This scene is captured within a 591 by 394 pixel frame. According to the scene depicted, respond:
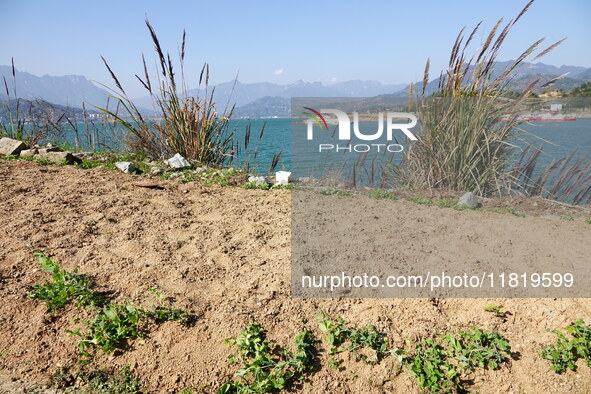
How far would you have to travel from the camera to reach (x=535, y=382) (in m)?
1.78

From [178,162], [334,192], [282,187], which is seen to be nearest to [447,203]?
[334,192]

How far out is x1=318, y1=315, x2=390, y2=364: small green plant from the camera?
6.33 feet

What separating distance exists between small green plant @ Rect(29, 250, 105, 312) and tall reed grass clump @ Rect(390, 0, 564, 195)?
3297 mm

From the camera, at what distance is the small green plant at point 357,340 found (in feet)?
6.33

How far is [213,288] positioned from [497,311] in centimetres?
155

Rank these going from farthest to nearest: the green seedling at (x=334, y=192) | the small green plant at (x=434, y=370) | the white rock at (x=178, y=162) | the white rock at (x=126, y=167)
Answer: the white rock at (x=178, y=162)
the white rock at (x=126, y=167)
the green seedling at (x=334, y=192)
the small green plant at (x=434, y=370)

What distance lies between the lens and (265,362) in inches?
73.0

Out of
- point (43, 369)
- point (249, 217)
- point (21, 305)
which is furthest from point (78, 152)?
point (43, 369)

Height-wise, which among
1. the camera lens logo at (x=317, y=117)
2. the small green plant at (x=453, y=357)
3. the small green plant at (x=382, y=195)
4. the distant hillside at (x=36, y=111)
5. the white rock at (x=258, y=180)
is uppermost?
the distant hillside at (x=36, y=111)

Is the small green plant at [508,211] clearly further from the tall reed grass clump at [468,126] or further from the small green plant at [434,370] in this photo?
the small green plant at [434,370]

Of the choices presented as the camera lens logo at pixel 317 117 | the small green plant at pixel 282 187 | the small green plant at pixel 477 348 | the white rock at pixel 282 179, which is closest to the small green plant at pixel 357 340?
the small green plant at pixel 477 348

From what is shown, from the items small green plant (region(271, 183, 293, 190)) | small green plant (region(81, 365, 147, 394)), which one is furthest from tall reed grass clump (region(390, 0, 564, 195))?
small green plant (region(81, 365, 147, 394))

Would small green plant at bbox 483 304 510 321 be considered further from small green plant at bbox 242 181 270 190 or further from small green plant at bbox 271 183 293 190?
small green plant at bbox 242 181 270 190

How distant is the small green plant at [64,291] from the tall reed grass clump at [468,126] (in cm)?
330
